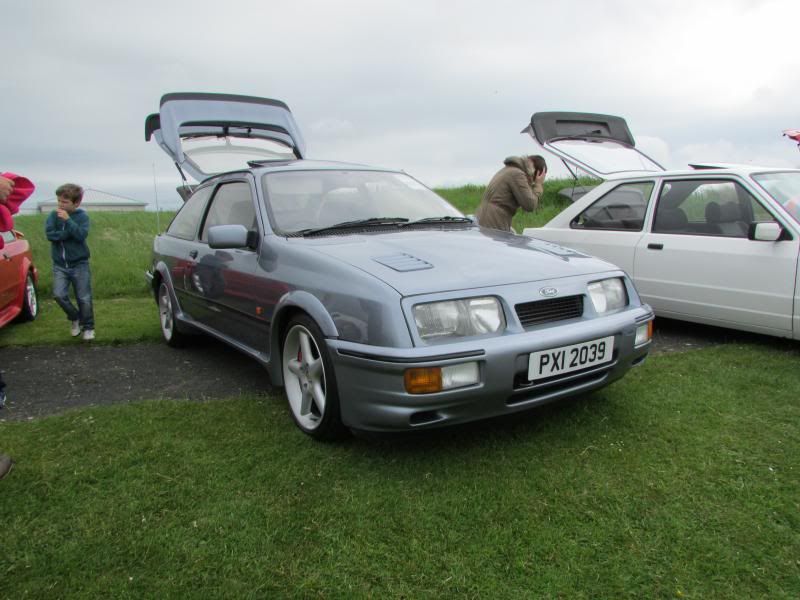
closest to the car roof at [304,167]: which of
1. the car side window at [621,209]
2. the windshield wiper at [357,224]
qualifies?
the windshield wiper at [357,224]

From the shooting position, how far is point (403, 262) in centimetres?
275

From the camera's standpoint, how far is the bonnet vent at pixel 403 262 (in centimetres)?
268

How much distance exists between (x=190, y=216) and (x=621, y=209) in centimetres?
383

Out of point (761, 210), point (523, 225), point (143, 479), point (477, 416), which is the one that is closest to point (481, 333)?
point (477, 416)

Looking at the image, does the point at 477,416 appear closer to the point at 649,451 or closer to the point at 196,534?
the point at 649,451

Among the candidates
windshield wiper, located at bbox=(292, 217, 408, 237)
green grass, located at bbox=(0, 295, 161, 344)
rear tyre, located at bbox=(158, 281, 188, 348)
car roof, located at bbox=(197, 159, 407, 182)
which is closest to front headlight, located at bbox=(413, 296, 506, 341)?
windshield wiper, located at bbox=(292, 217, 408, 237)

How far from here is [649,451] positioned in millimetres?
2740

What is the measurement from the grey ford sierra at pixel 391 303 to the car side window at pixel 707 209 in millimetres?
1995

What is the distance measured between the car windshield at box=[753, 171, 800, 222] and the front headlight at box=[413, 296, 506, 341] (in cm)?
300

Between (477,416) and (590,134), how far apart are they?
219 inches

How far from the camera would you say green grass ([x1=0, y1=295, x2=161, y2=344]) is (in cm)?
549

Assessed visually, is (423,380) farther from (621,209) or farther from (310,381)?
(621,209)

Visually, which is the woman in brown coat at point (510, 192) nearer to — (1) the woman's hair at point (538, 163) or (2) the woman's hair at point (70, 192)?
(1) the woman's hair at point (538, 163)

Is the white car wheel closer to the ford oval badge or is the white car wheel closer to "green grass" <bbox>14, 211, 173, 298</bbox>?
the ford oval badge
